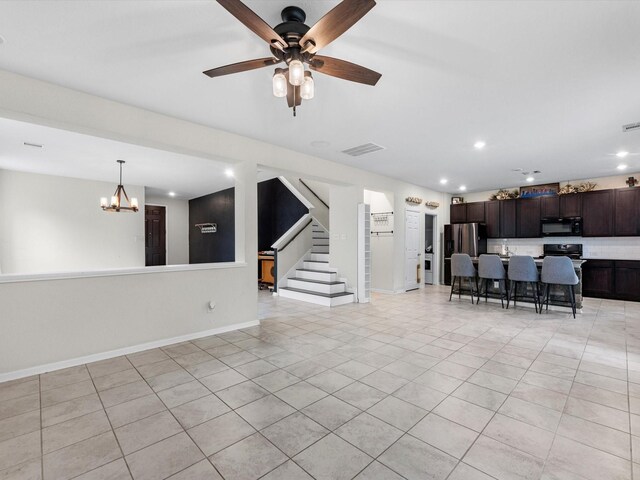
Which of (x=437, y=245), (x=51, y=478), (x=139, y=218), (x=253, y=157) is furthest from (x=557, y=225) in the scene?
(x=139, y=218)

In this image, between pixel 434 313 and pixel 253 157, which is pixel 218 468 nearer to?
pixel 253 157

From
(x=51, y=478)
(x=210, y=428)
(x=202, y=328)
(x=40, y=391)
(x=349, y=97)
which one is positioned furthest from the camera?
(x=202, y=328)

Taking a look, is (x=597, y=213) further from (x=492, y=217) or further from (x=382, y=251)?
(x=382, y=251)

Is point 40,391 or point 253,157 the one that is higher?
point 253,157

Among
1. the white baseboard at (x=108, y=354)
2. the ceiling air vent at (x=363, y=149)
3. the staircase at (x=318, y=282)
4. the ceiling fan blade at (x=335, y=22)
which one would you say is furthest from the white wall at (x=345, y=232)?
the ceiling fan blade at (x=335, y=22)

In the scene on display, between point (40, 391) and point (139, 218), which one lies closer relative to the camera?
point (40, 391)

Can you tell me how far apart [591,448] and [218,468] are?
7.17 ft

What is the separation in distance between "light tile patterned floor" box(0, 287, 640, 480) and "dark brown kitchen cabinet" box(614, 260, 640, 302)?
3.71 meters

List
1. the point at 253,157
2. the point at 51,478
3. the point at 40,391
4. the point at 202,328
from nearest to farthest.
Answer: the point at 51,478, the point at 40,391, the point at 202,328, the point at 253,157

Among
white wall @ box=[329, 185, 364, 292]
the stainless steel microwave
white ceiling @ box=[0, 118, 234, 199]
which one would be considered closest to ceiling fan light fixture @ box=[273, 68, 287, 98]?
white ceiling @ box=[0, 118, 234, 199]

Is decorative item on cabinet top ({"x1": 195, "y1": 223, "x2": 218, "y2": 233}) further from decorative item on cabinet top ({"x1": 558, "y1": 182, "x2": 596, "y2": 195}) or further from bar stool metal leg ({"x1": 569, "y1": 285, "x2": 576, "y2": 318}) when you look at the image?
decorative item on cabinet top ({"x1": 558, "y1": 182, "x2": 596, "y2": 195})

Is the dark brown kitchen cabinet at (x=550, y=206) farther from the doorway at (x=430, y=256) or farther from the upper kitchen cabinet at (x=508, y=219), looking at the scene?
the doorway at (x=430, y=256)

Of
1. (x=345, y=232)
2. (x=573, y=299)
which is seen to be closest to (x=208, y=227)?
(x=345, y=232)

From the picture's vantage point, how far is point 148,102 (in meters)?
3.11
